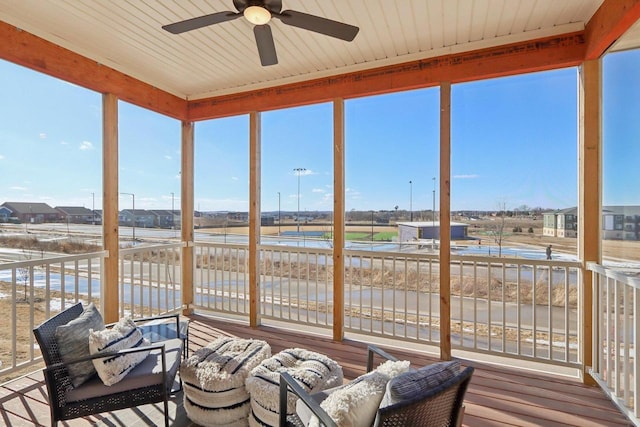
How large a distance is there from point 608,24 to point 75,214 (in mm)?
4577

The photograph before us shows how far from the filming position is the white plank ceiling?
7.65ft

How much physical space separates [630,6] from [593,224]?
4.91 feet

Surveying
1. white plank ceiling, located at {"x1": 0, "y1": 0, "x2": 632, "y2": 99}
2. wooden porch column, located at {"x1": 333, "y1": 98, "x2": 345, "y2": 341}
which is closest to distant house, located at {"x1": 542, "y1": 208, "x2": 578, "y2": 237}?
white plank ceiling, located at {"x1": 0, "y1": 0, "x2": 632, "y2": 99}

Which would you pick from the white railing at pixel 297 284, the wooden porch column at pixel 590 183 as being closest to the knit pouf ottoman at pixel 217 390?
the white railing at pixel 297 284

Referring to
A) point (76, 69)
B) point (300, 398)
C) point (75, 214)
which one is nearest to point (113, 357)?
point (300, 398)

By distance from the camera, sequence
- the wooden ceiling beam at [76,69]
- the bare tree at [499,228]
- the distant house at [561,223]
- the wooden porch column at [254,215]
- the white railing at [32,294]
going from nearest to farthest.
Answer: the wooden ceiling beam at [76,69], the white railing at [32,294], the distant house at [561,223], the bare tree at [499,228], the wooden porch column at [254,215]

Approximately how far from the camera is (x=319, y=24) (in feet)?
6.46

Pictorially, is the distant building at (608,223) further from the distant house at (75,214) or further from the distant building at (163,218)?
the distant house at (75,214)

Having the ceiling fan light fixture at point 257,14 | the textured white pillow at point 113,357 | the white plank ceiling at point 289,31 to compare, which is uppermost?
the white plank ceiling at point 289,31

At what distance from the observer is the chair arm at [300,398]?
118 centimetres

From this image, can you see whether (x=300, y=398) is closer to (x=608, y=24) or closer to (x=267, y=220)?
(x=267, y=220)

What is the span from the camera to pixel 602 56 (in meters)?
2.47

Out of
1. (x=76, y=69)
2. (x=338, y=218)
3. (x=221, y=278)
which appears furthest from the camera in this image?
(x=221, y=278)

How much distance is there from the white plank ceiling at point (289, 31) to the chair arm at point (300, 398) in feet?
7.95
